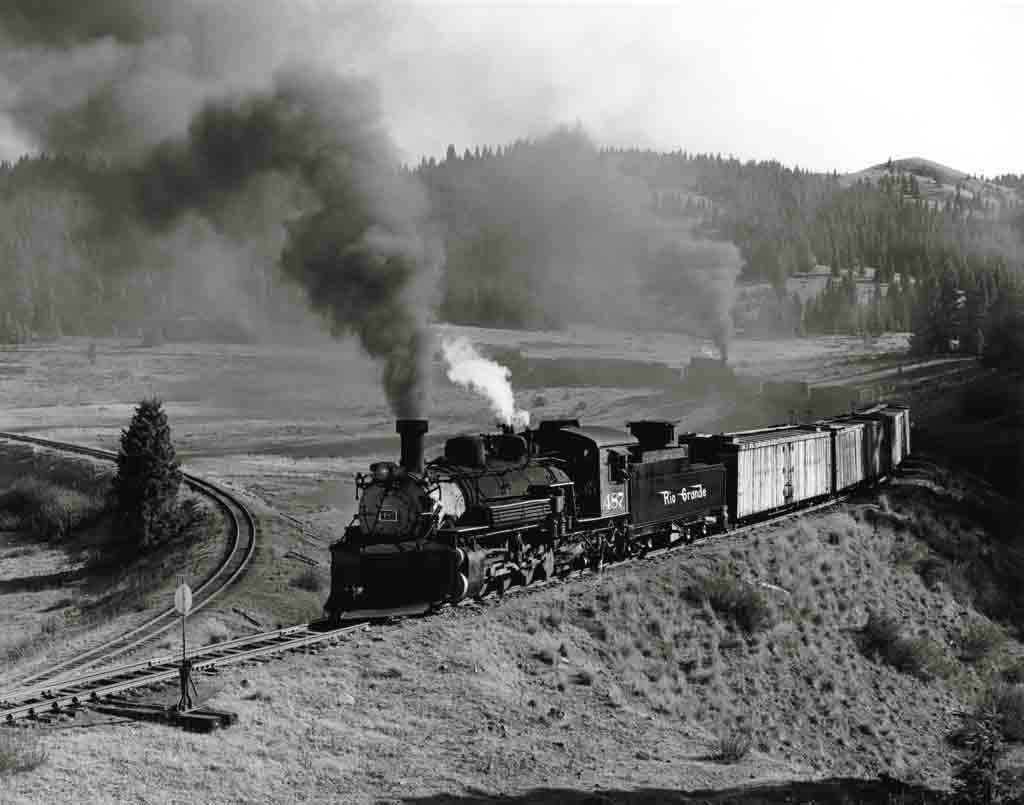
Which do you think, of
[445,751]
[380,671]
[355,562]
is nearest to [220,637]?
[355,562]

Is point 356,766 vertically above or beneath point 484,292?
beneath

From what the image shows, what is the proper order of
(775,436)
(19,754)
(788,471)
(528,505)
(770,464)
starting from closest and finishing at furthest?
(19,754)
(528,505)
(770,464)
(788,471)
(775,436)

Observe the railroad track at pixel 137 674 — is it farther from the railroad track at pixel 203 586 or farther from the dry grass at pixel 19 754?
the dry grass at pixel 19 754

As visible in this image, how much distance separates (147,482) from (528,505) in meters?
21.0

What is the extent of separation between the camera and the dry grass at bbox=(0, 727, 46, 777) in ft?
31.3

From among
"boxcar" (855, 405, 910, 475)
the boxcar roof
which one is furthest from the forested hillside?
the boxcar roof

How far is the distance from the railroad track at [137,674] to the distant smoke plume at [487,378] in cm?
630

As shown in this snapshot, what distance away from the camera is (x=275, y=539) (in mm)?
30016

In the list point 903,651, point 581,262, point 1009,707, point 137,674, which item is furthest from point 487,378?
point 581,262

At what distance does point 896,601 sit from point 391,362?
16550 millimetres

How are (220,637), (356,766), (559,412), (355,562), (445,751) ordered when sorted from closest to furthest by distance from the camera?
(356,766) → (445,751) → (355,562) → (220,637) → (559,412)

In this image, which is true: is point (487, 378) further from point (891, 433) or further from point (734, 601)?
point (891, 433)

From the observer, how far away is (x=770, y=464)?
3112 centimetres

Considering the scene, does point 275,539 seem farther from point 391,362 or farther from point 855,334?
point 855,334
